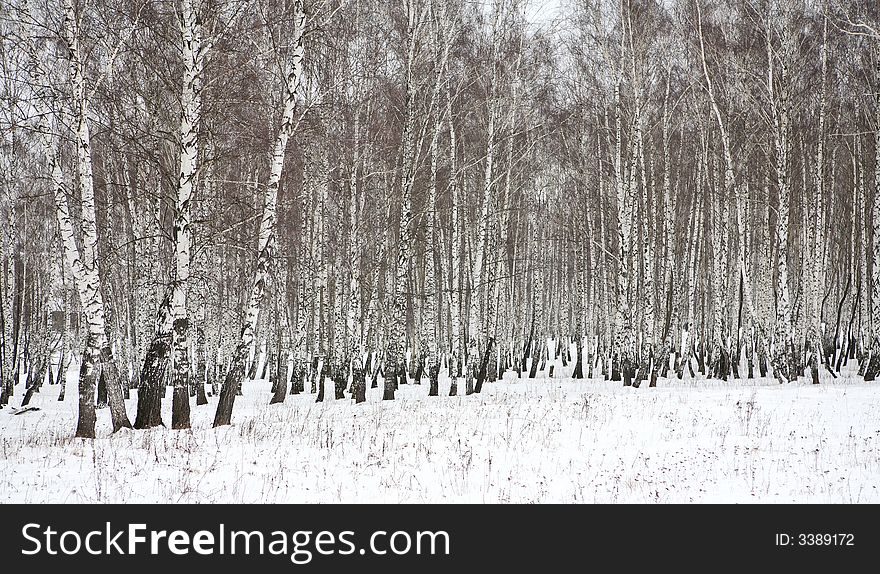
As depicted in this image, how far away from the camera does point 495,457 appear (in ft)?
27.5

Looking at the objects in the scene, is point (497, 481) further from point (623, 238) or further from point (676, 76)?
point (676, 76)

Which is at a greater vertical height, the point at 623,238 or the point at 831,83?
the point at 831,83

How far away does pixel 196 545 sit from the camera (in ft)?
17.8

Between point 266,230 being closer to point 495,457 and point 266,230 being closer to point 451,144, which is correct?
point 495,457

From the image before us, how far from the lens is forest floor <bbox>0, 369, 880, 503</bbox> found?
687 cm

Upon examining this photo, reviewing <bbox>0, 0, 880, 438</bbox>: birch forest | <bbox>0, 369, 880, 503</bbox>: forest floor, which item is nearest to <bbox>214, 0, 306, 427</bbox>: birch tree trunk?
<bbox>0, 0, 880, 438</bbox>: birch forest

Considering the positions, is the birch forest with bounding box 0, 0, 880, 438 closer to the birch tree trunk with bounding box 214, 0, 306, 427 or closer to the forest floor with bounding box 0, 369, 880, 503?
the birch tree trunk with bounding box 214, 0, 306, 427

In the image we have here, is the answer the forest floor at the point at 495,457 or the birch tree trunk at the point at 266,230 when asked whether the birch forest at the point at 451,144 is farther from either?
the forest floor at the point at 495,457

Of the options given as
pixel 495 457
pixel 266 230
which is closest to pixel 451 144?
pixel 266 230

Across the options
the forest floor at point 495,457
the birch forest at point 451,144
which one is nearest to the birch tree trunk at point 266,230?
the birch forest at point 451,144

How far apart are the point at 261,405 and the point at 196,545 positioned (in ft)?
39.2

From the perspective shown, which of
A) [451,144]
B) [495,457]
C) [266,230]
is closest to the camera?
[495,457]

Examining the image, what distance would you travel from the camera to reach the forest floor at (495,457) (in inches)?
270

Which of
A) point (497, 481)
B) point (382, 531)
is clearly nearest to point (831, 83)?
point (497, 481)
